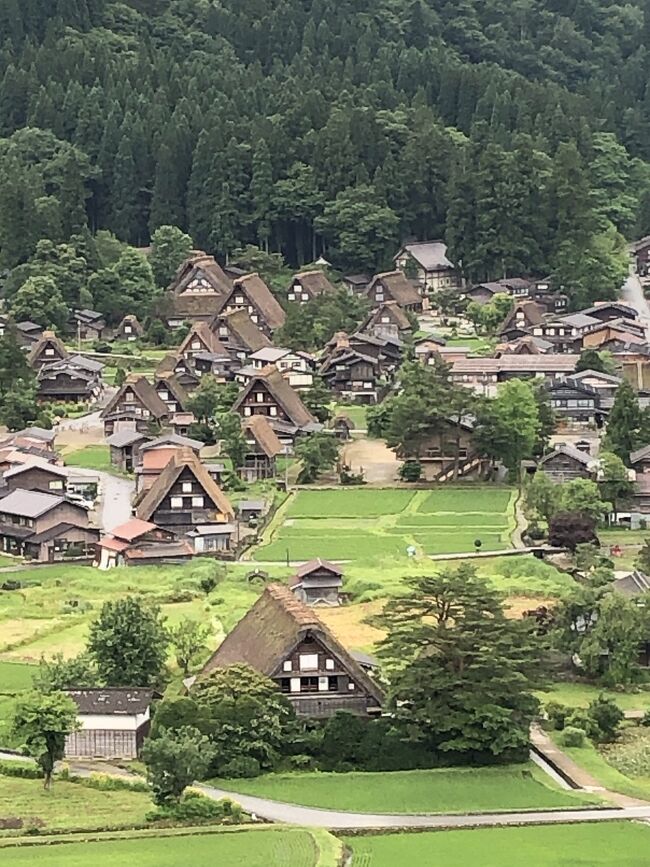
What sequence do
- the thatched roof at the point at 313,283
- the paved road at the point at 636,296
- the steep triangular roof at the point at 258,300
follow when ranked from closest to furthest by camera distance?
1. the steep triangular roof at the point at 258,300
2. the paved road at the point at 636,296
3. the thatched roof at the point at 313,283

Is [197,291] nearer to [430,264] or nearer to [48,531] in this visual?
[430,264]

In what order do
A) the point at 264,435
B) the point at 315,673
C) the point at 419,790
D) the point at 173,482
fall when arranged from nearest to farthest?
1. the point at 419,790
2. the point at 315,673
3. the point at 173,482
4. the point at 264,435

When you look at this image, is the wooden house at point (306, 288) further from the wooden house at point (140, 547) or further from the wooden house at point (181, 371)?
the wooden house at point (140, 547)

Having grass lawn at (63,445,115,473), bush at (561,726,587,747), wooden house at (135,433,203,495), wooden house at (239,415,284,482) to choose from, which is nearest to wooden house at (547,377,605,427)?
wooden house at (239,415,284,482)

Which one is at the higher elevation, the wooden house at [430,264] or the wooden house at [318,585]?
the wooden house at [430,264]

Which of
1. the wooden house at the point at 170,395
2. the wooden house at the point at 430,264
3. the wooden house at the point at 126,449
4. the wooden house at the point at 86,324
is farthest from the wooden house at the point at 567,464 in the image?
the wooden house at the point at 430,264

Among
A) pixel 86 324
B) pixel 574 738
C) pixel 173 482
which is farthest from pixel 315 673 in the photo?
pixel 86 324
